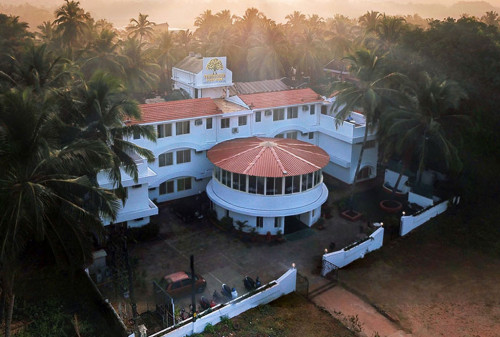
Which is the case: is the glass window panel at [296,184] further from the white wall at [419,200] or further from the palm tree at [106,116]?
the palm tree at [106,116]

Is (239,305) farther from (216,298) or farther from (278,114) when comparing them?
(278,114)

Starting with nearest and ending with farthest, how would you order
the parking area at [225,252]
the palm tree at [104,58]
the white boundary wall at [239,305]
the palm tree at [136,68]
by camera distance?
the white boundary wall at [239,305] → the parking area at [225,252] → the palm tree at [104,58] → the palm tree at [136,68]

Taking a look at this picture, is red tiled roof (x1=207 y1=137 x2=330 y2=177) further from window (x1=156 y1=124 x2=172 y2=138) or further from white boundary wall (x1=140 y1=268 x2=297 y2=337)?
white boundary wall (x1=140 y1=268 x2=297 y2=337)

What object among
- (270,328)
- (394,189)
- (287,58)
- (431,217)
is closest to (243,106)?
(394,189)

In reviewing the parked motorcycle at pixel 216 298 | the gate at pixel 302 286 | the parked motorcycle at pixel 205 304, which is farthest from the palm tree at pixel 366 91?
the parked motorcycle at pixel 205 304

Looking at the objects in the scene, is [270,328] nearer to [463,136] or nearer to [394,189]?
[394,189]
